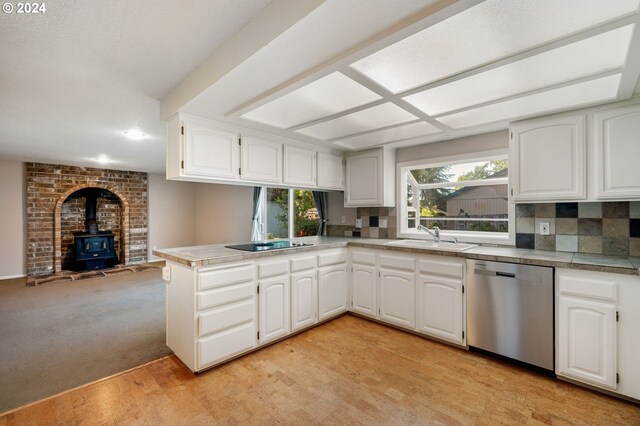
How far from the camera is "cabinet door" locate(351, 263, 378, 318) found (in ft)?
10.3

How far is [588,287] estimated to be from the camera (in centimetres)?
194

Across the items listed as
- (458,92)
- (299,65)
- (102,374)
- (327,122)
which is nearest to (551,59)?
(458,92)

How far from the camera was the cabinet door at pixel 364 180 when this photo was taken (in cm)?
352

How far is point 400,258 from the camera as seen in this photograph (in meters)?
2.92

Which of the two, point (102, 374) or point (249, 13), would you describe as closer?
point (249, 13)

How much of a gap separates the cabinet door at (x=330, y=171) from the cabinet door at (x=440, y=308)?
161 cm

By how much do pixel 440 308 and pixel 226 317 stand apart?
1.93 meters

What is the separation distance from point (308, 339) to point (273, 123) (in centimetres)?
212

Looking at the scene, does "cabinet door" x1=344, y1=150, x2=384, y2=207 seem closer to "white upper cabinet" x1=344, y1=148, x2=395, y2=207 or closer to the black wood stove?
"white upper cabinet" x1=344, y1=148, x2=395, y2=207

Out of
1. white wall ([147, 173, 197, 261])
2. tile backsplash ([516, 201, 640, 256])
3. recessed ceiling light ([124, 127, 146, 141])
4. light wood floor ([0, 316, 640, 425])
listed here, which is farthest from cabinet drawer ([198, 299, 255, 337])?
white wall ([147, 173, 197, 261])

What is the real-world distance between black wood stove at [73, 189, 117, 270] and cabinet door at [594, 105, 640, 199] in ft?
26.6

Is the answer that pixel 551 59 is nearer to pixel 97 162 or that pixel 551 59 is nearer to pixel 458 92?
pixel 458 92

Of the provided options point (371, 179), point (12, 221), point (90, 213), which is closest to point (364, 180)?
point (371, 179)

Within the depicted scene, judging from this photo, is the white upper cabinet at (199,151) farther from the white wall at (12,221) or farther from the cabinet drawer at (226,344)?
the white wall at (12,221)
